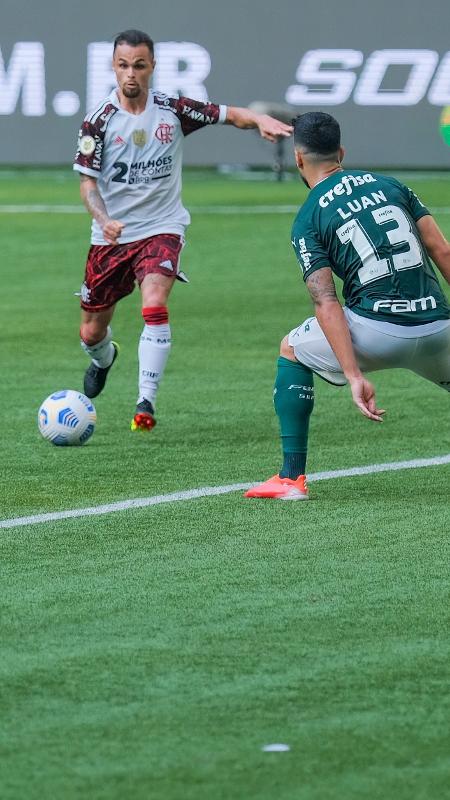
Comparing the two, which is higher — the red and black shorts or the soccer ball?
the red and black shorts

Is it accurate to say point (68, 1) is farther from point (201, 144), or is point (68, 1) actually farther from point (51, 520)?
point (51, 520)

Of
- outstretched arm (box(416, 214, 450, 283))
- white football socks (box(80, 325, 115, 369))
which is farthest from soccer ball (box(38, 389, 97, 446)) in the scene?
outstretched arm (box(416, 214, 450, 283))

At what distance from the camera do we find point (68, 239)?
20547mm

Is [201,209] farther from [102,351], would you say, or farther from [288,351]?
[288,351]

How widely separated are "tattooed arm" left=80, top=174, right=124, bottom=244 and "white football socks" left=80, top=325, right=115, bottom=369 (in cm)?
82

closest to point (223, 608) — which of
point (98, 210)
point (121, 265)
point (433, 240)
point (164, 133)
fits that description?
point (433, 240)

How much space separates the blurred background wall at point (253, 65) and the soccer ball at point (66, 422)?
18268 millimetres

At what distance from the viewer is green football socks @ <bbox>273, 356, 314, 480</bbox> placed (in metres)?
7.19

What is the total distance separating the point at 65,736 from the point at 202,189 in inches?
910

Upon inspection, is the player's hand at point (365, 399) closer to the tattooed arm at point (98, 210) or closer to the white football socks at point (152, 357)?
the tattooed arm at point (98, 210)

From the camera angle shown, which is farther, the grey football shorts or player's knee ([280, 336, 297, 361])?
player's knee ([280, 336, 297, 361])

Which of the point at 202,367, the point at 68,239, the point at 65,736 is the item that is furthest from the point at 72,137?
the point at 65,736

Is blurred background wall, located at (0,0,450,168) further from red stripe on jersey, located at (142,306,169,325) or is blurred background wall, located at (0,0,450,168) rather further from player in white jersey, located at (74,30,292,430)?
red stripe on jersey, located at (142,306,169,325)

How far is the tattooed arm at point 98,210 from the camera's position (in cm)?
888
